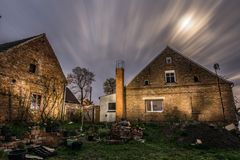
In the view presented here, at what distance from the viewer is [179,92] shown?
62.8 ft

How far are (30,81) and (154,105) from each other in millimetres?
13283

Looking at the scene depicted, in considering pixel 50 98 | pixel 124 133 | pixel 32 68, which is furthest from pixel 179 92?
pixel 32 68

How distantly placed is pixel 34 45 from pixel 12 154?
12.8m

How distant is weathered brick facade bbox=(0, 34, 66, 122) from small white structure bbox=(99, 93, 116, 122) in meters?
5.76

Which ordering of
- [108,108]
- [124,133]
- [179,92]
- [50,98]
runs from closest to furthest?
1. [124,133]
2. [50,98]
3. [179,92]
4. [108,108]

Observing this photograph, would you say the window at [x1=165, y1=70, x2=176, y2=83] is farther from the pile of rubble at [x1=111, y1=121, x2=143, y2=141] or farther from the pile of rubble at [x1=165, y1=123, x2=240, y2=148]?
the pile of rubble at [x1=111, y1=121, x2=143, y2=141]

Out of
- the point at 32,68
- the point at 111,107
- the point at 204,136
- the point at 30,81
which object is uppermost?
the point at 32,68

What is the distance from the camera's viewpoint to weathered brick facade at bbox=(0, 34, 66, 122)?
13.0 metres

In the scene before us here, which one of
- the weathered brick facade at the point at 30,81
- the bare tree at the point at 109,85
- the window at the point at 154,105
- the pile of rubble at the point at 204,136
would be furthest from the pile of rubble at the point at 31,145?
the bare tree at the point at 109,85

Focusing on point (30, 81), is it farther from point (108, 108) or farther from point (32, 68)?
point (108, 108)

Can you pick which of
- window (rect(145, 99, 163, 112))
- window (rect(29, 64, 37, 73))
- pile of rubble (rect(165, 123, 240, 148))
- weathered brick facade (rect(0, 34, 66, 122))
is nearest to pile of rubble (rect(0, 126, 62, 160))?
weathered brick facade (rect(0, 34, 66, 122))

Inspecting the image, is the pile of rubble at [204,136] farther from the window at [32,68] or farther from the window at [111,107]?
the window at [32,68]

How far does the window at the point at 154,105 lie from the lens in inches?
772

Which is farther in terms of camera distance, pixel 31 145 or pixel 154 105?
pixel 154 105
